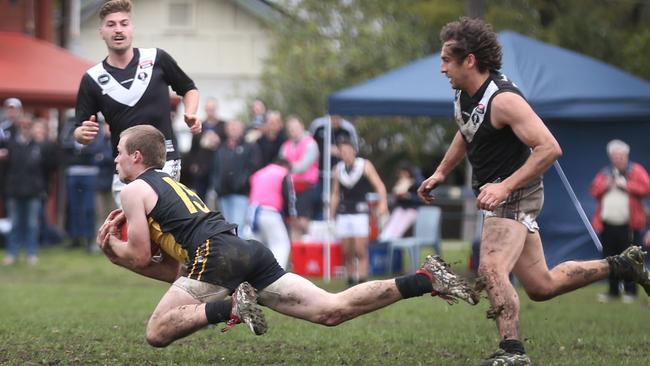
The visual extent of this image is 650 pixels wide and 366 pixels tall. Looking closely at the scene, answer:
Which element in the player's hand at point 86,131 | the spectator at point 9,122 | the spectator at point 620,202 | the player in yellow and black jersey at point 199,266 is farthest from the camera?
the spectator at point 9,122

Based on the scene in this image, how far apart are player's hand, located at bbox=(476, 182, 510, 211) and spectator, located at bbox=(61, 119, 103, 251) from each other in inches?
552

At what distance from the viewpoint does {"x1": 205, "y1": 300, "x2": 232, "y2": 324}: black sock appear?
682cm

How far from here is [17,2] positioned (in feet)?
75.9

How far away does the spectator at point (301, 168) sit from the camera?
1764 centimetres

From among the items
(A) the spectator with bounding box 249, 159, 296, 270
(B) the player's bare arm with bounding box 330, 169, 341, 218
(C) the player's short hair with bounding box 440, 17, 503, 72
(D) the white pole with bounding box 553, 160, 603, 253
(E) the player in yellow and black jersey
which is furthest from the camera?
(B) the player's bare arm with bounding box 330, 169, 341, 218

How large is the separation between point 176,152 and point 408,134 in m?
20.8

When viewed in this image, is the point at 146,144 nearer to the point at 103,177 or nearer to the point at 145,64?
the point at 145,64

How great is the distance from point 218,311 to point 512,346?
1.83 metres

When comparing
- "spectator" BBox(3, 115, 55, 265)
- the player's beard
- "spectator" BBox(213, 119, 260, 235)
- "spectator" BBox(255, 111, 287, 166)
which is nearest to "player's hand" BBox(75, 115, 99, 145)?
the player's beard

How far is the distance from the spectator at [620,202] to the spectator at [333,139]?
3.78 metres

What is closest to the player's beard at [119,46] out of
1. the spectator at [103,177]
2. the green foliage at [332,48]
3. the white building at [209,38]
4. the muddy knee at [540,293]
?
the muddy knee at [540,293]

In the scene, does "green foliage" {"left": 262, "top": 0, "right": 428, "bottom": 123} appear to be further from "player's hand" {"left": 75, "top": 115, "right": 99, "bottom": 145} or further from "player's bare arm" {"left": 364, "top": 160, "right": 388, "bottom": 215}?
"player's hand" {"left": 75, "top": 115, "right": 99, "bottom": 145}

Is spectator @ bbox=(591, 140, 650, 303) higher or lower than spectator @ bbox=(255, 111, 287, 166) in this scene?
lower

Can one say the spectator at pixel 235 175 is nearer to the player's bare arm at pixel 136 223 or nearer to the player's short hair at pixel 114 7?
the player's short hair at pixel 114 7
